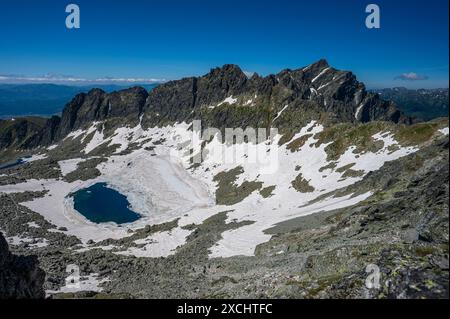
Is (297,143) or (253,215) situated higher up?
(297,143)

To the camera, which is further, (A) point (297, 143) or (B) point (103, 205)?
(B) point (103, 205)

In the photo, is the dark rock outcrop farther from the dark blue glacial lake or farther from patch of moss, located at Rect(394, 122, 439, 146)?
patch of moss, located at Rect(394, 122, 439, 146)

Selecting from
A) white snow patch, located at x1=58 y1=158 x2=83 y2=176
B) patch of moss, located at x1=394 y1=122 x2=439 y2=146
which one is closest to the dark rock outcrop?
patch of moss, located at x1=394 y1=122 x2=439 y2=146

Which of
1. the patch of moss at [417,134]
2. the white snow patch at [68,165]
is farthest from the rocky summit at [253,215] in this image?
Answer: the white snow patch at [68,165]

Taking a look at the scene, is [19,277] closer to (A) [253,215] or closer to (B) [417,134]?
(A) [253,215]

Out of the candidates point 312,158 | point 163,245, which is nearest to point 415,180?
point 163,245

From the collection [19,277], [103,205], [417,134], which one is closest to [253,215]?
[417,134]
